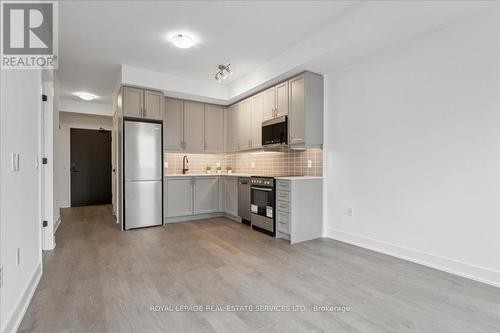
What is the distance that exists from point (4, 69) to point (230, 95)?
4.00m

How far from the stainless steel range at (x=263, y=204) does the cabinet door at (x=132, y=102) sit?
237 cm

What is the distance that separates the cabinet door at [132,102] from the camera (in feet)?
14.5

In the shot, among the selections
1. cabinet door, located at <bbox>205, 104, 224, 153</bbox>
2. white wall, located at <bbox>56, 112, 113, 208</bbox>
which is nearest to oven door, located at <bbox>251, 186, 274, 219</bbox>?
cabinet door, located at <bbox>205, 104, 224, 153</bbox>

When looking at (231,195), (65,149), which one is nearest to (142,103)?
(231,195)

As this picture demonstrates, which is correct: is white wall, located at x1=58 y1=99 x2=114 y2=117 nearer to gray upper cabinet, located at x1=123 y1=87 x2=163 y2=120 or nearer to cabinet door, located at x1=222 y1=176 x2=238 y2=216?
gray upper cabinet, located at x1=123 y1=87 x2=163 y2=120

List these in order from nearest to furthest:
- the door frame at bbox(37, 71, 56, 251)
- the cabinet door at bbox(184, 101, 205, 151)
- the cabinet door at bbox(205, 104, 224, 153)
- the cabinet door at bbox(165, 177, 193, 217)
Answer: the door frame at bbox(37, 71, 56, 251) → the cabinet door at bbox(165, 177, 193, 217) → the cabinet door at bbox(184, 101, 205, 151) → the cabinet door at bbox(205, 104, 224, 153)

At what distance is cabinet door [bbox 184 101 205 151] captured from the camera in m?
5.39

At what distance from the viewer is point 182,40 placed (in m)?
3.42

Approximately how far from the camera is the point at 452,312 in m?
1.95

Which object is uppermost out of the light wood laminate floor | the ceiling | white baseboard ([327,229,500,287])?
the ceiling

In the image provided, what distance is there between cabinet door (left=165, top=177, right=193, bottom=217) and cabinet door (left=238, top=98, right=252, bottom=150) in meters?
1.33

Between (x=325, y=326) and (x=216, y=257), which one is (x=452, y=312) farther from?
(x=216, y=257)

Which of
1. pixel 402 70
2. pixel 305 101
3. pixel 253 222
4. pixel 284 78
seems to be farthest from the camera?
pixel 253 222

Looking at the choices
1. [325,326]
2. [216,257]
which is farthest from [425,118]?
[216,257]
